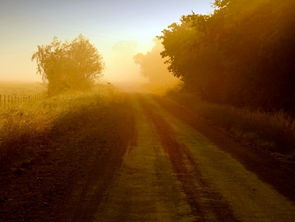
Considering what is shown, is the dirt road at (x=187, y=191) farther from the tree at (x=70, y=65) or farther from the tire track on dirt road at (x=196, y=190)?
the tree at (x=70, y=65)

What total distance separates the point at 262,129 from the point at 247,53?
6696 mm

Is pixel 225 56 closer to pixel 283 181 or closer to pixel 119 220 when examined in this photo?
pixel 283 181

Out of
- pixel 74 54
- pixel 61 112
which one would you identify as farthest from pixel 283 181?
pixel 74 54

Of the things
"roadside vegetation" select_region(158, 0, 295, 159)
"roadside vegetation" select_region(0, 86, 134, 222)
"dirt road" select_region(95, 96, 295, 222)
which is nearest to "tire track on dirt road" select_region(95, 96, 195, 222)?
"dirt road" select_region(95, 96, 295, 222)

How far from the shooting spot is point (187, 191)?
787 centimetres

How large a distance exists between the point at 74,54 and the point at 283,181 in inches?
Answer: 1821

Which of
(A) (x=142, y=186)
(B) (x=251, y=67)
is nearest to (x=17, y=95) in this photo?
(B) (x=251, y=67)

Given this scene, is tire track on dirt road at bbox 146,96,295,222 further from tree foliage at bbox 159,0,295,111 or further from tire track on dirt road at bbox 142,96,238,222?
tree foliage at bbox 159,0,295,111

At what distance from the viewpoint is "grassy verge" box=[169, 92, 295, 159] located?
558 inches

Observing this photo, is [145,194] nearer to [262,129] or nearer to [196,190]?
[196,190]

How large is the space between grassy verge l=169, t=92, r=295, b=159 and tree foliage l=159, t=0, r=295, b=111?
187 cm

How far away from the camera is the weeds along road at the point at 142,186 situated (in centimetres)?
655

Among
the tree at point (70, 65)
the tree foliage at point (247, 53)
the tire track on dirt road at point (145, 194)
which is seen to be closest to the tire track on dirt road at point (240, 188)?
the tire track on dirt road at point (145, 194)

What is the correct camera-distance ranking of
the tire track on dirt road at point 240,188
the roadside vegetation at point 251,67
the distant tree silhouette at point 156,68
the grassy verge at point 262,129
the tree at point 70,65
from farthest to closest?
the distant tree silhouette at point 156,68
the tree at point 70,65
the roadside vegetation at point 251,67
the grassy verge at point 262,129
the tire track on dirt road at point 240,188
